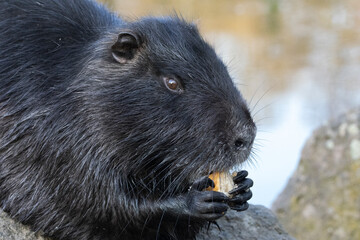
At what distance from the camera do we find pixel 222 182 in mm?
3982

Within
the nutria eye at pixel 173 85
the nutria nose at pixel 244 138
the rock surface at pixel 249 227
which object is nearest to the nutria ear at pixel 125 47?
the nutria eye at pixel 173 85

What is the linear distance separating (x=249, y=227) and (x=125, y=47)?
1.80 m

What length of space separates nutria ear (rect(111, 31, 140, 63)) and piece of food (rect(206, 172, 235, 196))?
37.1 inches

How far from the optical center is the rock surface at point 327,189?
6.75m

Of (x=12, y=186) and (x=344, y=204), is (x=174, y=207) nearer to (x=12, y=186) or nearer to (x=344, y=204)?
(x=12, y=186)

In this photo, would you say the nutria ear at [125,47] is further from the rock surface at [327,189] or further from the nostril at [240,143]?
the rock surface at [327,189]

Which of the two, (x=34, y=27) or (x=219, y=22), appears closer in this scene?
(x=34, y=27)

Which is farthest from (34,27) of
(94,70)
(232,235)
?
(232,235)

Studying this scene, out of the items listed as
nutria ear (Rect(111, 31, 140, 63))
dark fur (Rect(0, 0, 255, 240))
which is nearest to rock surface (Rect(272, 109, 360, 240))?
dark fur (Rect(0, 0, 255, 240))

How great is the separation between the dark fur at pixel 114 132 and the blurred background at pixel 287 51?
6.82 metres

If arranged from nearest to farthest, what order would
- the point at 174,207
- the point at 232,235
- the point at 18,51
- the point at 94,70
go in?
1. the point at 174,207
2. the point at 94,70
3. the point at 18,51
4. the point at 232,235

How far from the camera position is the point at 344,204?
22.2ft

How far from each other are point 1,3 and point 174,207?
2061mm

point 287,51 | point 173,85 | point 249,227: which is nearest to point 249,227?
point 249,227
